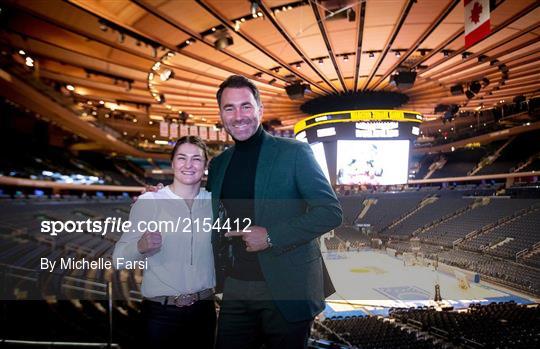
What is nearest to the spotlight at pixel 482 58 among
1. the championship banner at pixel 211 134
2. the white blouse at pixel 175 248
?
the white blouse at pixel 175 248

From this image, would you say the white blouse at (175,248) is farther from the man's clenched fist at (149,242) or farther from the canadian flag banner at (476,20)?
the canadian flag banner at (476,20)

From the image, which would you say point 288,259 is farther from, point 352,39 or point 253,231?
point 352,39

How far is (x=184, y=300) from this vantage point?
85.3 inches

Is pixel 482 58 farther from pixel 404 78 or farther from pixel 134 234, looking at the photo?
pixel 134 234

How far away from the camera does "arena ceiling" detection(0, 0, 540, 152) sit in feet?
16.5

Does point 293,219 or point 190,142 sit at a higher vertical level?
point 190,142

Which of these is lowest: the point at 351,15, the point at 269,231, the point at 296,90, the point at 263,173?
the point at 269,231

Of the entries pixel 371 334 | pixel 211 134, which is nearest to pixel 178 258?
pixel 371 334

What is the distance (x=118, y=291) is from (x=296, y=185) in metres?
7.63

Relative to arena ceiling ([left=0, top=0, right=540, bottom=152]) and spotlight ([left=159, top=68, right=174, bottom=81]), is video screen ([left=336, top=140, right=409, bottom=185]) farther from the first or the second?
spotlight ([left=159, top=68, right=174, bottom=81])

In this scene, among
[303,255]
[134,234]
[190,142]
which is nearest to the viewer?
[303,255]

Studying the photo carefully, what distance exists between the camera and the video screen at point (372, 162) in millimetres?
10867

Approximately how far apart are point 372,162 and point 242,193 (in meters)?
9.84

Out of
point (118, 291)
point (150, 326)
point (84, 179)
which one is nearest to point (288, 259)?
point (150, 326)
